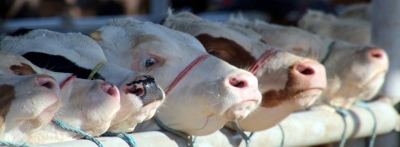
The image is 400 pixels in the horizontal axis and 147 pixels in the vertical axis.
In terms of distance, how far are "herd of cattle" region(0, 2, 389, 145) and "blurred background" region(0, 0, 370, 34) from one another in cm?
374

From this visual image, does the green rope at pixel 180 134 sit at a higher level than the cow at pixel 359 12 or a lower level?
higher

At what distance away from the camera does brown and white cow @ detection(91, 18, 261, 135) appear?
2789 millimetres

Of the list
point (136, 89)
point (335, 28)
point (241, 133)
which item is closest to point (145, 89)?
point (136, 89)

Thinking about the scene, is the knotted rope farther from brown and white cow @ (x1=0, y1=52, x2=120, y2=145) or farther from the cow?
the cow

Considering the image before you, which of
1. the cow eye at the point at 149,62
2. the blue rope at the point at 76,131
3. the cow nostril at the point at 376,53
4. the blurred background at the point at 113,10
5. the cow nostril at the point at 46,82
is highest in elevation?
the cow nostril at the point at 46,82

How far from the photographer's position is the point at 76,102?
2.42m

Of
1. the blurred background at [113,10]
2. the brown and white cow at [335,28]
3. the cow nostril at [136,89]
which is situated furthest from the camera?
the blurred background at [113,10]

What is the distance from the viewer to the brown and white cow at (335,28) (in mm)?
4750

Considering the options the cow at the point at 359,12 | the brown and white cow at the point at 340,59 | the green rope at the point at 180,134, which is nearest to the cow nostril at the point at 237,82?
the green rope at the point at 180,134

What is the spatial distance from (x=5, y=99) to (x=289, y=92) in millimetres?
1367

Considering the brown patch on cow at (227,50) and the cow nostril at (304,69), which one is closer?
the cow nostril at (304,69)

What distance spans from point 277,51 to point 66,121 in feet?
4.08

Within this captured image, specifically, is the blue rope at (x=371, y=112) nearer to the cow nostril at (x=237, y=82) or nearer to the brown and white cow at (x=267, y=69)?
the brown and white cow at (x=267, y=69)

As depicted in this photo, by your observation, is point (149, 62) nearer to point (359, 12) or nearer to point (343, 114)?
point (343, 114)
